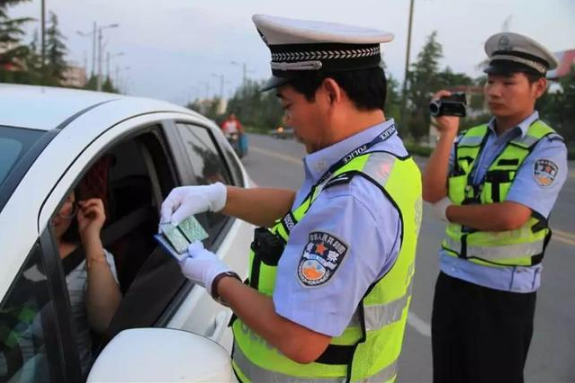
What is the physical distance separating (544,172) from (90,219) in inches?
70.9

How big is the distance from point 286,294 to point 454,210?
146 centimetres

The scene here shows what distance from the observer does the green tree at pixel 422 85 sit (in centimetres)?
3105

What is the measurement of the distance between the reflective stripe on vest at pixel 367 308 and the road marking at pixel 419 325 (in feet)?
9.51

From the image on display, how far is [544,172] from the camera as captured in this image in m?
2.33

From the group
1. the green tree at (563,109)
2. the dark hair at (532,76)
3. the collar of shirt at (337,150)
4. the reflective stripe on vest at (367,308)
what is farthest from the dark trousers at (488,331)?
the green tree at (563,109)

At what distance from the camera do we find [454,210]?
8.16 feet

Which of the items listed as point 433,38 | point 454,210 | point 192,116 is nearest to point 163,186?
point 192,116

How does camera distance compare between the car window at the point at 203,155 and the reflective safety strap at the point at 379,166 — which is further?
the car window at the point at 203,155

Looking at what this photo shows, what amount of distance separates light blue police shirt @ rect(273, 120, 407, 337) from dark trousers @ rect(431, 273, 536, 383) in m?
1.42

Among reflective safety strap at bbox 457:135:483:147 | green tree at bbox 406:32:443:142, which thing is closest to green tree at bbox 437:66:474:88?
green tree at bbox 406:32:443:142

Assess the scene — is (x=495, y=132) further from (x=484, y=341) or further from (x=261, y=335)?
(x=261, y=335)

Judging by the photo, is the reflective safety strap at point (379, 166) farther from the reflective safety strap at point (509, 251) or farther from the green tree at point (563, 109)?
the green tree at point (563, 109)

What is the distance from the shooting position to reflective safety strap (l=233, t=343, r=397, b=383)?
1376mm

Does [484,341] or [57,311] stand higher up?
[57,311]
